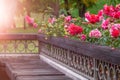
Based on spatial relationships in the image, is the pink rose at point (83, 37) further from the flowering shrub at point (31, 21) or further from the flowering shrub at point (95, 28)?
the flowering shrub at point (31, 21)

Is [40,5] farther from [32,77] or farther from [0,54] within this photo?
[32,77]

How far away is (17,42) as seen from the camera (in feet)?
45.7

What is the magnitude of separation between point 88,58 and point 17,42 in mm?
5510

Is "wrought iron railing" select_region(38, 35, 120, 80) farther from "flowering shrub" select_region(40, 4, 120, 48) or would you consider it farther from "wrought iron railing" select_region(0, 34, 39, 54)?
"wrought iron railing" select_region(0, 34, 39, 54)

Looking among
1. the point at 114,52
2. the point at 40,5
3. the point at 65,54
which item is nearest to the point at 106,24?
the point at 65,54

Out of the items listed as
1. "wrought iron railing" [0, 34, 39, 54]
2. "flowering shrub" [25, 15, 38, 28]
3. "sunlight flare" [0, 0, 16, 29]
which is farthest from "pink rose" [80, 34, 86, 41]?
"sunlight flare" [0, 0, 16, 29]

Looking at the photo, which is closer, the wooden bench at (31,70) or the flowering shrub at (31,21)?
the wooden bench at (31,70)

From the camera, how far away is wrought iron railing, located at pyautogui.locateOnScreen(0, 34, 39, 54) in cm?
1359

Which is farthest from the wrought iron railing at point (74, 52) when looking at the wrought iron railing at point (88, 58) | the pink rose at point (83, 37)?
the pink rose at point (83, 37)

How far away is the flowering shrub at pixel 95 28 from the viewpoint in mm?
7911

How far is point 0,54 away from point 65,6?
1624 inches

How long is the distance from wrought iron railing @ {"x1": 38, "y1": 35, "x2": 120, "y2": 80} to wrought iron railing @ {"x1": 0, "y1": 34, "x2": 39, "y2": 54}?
1.87 metres

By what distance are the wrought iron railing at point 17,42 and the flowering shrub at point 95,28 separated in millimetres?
973

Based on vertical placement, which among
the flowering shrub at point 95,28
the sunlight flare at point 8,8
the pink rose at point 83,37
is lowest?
the sunlight flare at point 8,8
